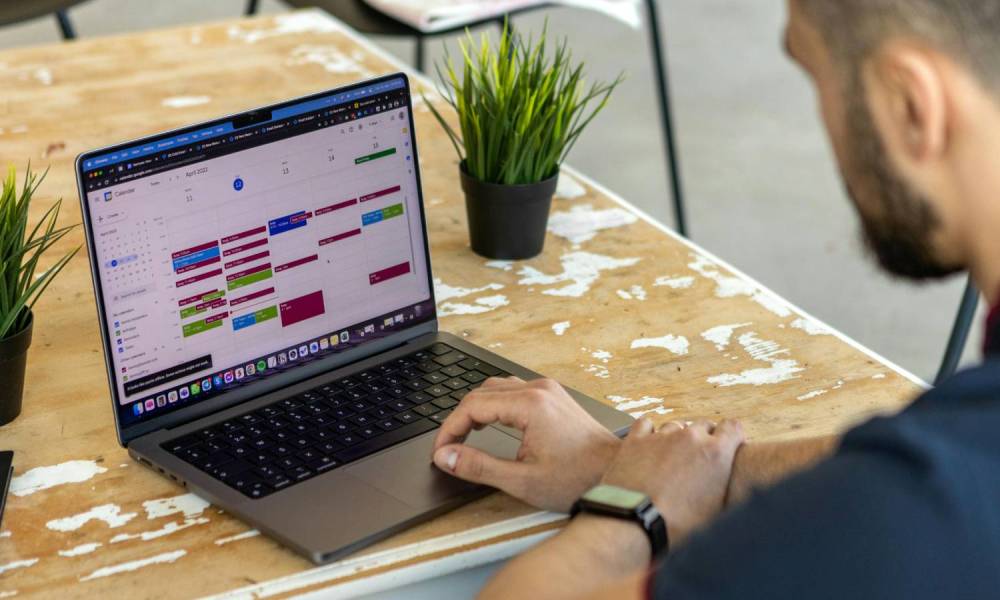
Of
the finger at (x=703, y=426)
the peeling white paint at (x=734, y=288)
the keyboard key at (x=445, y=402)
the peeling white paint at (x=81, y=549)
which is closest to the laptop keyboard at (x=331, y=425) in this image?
the keyboard key at (x=445, y=402)

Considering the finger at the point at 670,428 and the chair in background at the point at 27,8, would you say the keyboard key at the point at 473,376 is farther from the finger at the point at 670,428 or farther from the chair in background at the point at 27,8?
the chair in background at the point at 27,8

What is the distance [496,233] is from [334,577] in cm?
55

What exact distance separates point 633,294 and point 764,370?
19 cm

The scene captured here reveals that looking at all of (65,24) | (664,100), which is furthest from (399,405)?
(65,24)

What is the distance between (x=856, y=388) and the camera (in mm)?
1159

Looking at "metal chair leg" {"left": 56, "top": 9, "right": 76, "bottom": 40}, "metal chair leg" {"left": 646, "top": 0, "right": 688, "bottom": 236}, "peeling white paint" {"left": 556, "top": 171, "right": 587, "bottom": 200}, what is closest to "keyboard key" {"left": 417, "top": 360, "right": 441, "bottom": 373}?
"peeling white paint" {"left": 556, "top": 171, "right": 587, "bottom": 200}

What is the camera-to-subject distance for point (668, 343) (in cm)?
124

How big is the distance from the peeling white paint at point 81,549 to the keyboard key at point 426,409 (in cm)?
28

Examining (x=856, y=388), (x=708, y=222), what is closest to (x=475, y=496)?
(x=856, y=388)

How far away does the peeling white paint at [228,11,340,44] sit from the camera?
2029 millimetres

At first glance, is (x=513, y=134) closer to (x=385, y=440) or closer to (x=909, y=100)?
(x=385, y=440)

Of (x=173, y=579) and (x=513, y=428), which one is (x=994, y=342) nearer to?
(x=513, y=428)

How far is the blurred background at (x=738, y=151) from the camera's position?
2898 millimetres

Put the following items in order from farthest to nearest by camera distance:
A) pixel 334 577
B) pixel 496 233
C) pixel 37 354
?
pixel 496 233 < pixel 37 354 < pixel 334 577
